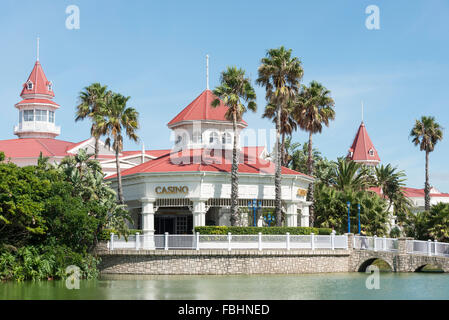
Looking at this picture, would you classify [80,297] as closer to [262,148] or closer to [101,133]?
[101,133]

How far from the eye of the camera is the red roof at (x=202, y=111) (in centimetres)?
5109

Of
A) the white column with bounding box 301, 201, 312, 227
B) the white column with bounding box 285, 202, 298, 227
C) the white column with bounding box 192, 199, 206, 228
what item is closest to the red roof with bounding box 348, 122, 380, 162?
the white column with bounding box 301, 201, 312, 227

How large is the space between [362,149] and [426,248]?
5675 centimetres

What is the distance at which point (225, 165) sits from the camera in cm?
4647

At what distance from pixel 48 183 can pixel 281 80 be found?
1787 cm

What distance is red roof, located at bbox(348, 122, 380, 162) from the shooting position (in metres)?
97.8

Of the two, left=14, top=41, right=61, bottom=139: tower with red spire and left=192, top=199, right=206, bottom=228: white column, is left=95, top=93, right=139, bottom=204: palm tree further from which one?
left=14, top=41, right=61, bottom=139: tower with red spire

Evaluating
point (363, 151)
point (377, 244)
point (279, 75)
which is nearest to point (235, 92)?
point (279, 75)

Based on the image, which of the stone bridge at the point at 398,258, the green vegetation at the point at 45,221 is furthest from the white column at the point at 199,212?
the stone bridge at the point at 398,258

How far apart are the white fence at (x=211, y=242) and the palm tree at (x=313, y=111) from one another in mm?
10569

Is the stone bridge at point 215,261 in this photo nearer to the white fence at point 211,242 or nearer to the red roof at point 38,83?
the white fence at point 211,242

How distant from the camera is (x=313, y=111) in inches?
1980

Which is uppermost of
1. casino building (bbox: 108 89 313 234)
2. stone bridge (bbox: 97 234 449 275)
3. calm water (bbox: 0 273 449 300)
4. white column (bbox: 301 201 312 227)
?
casino building (bbox: 108 89 313 234)

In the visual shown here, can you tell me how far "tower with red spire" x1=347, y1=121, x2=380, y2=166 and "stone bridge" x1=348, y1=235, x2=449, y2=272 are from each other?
183ft
